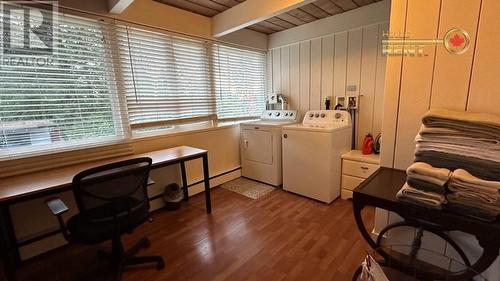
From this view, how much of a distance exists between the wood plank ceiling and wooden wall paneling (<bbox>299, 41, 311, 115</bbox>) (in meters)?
0.36

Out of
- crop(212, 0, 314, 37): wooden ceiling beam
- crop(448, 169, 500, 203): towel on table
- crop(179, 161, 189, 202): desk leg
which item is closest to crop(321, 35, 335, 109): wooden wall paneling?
crop(212, 0, 314, 37): wooden ceiling beam

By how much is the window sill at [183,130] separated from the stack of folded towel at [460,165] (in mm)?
2391

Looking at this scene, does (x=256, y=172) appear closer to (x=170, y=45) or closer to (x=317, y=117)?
(x=317, y=117)

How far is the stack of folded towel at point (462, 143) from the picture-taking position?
1.09 m

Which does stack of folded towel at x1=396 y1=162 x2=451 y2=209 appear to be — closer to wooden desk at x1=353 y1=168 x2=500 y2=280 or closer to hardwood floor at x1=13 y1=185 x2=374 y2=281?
wooden desk at x1=353 y1=168 x2=500 y2=280

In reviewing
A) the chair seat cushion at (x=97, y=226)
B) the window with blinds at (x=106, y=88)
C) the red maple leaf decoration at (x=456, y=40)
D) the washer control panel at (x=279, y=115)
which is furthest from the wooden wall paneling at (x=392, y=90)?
the window with blinds at (x=106, y=88)

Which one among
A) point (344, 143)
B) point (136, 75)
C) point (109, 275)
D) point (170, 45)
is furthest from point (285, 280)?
point (170, 45)

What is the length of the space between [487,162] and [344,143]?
1744mm

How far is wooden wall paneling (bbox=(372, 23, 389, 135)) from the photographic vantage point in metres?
2.69

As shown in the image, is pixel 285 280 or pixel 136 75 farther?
pixel 136 75

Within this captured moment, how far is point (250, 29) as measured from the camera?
11.5 feet

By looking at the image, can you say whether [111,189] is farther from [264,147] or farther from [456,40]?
[456,40]

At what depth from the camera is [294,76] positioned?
11.7 feet

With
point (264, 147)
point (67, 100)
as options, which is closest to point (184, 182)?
point (264, 147)
